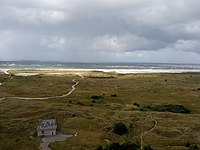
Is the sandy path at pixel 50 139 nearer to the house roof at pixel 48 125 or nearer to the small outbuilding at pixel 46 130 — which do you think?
the small outbuilding at pixel 46 130

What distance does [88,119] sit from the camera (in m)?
80.6

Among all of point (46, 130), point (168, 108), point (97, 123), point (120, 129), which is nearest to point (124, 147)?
point (120, 129)

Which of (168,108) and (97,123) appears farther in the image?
(168,108)

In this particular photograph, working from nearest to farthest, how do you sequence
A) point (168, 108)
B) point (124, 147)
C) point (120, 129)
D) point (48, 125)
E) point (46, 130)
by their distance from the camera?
point (124, 147), point (46, 130), point (48, 125), point (120, 129), point (168, 108)

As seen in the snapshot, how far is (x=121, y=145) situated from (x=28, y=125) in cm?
2690

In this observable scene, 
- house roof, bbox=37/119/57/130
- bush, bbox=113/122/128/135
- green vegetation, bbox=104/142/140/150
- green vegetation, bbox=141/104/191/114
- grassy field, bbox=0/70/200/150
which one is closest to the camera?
green vegetation, bbox=104/142/140/150

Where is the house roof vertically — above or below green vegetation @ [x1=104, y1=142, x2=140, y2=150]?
above

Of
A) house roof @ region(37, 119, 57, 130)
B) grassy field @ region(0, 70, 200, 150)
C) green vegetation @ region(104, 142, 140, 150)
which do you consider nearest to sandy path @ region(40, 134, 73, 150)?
grassy field @ region(0, 70, 200, 150)

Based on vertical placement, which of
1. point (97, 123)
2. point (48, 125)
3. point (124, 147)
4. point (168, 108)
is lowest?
point (124, 147)

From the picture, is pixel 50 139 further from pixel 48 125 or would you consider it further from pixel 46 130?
pixel 48 125

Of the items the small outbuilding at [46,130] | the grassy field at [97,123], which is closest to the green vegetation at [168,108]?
the grassy field at [97,123]

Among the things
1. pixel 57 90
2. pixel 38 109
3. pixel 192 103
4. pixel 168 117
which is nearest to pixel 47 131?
pixel 38 109

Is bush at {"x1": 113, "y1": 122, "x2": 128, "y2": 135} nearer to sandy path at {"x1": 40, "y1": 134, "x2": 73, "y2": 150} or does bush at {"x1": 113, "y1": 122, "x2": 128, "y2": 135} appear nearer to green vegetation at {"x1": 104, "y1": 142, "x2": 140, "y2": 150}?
sandy path at {"x1": 40, "y1": 134, "x2": 73, "y2": 150}

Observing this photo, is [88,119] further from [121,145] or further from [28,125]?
[121,145]
